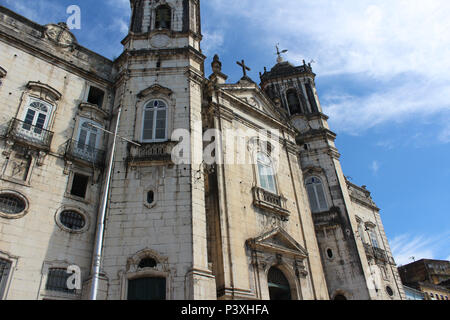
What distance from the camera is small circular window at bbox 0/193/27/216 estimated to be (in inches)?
521

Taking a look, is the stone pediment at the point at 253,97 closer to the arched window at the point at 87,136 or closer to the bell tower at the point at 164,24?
the bell tower at the point at 164,24

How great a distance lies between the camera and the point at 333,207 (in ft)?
75.7

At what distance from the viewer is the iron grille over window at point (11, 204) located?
1325cm

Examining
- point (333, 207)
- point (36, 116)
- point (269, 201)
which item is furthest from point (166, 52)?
point (333, 207)

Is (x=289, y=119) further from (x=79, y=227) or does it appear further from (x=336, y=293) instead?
(x=79, y=227)

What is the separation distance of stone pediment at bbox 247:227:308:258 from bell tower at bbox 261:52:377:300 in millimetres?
4071

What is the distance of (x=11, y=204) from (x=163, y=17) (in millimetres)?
14240

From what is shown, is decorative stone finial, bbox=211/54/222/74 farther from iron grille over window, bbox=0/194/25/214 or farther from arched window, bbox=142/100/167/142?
iron grille over window, bbox=0/194/25/214

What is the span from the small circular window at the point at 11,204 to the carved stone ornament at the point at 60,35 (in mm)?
8735

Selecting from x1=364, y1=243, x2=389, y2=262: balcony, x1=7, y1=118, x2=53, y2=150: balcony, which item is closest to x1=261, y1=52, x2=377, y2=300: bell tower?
x1=364, y1=243, x2=389, y2=262: balcony

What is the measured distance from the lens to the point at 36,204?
13.8m

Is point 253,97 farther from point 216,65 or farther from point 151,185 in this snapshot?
point 151,185

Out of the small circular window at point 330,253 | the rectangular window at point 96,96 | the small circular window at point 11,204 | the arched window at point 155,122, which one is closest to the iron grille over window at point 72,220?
the small circular window at point 11,204

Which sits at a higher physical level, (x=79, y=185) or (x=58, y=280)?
(x=79, y=185)
